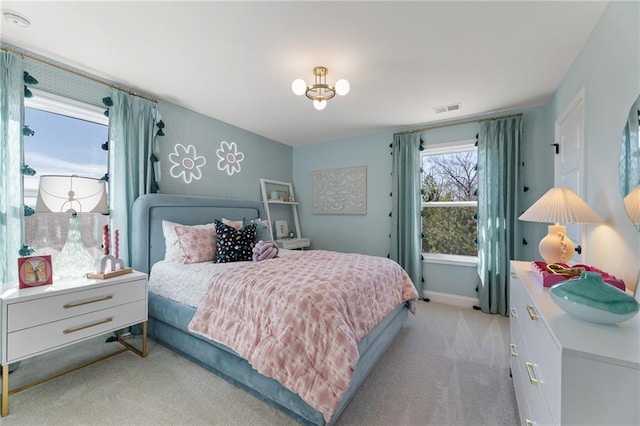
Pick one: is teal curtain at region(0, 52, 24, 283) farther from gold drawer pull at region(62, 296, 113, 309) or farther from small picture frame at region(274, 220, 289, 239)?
small picture frame at region(274, 220, 289, 239)

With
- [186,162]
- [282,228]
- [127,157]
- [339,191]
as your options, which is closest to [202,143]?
[186,162]

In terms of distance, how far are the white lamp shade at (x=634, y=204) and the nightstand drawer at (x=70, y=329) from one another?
319cm

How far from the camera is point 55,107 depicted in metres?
2.26

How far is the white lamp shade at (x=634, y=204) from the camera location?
1.15 metres

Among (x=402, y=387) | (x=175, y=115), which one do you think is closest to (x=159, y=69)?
(x=175, y=115)

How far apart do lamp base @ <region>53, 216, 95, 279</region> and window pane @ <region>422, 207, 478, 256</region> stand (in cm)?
390

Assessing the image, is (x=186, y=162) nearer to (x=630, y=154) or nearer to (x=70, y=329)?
(x=70, y=329)

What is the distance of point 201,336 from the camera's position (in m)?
1.99

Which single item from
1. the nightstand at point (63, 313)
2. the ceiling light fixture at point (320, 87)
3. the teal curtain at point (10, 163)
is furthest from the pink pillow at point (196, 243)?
the ceiling light fixture at point (320, 87)

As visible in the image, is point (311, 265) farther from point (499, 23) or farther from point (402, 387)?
point (499, 23)

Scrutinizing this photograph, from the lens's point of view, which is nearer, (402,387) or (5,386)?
(5,386)

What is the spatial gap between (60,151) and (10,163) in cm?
39

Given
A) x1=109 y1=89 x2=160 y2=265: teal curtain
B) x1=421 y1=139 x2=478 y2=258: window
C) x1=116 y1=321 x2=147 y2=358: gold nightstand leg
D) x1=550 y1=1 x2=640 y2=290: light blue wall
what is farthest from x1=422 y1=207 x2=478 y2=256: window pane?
x1=109 y1=89 x2=160 y2=265: teal curtain

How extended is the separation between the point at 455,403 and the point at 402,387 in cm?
34
